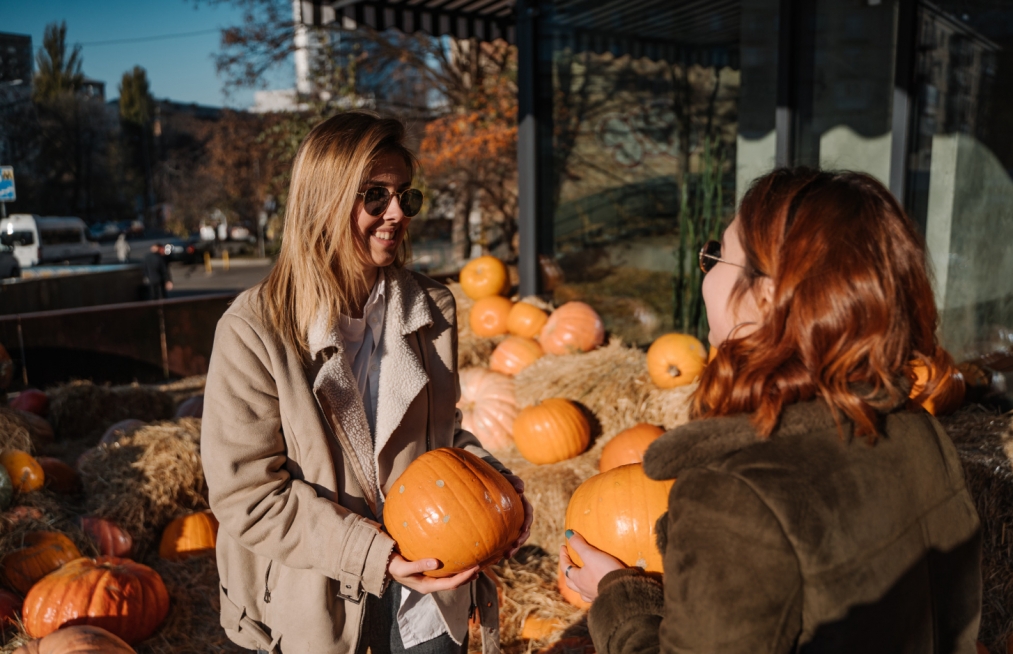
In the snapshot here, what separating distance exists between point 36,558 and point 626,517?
9.64 feet

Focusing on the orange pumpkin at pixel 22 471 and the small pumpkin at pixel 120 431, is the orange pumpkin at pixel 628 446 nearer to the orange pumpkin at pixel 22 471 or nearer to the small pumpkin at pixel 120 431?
the small pumpkin at pixel 120 431

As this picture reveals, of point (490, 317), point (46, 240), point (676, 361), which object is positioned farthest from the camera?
point (46, 240)

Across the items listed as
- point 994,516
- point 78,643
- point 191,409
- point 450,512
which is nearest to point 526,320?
point 191,409

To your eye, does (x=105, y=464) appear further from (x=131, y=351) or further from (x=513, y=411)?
(x=131, y=351)

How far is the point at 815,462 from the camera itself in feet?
3.51

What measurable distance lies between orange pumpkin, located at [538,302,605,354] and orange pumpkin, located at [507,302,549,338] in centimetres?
40

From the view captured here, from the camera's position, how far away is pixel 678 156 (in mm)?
6617

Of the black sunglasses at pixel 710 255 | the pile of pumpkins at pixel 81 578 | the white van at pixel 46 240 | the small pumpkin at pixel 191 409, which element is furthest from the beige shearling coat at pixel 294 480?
the white van at pixel 46 240

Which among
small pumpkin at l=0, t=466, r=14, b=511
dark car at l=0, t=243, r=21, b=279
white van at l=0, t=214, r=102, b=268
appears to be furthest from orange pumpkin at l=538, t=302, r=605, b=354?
white van at l=0, t=214, r=102, b=268

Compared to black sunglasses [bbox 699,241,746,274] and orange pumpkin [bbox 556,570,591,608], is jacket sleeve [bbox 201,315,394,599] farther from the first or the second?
orange pumpkin [bbox 556,570,591,608]

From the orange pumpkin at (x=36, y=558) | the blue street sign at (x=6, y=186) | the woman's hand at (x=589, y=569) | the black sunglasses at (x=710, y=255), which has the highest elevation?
the blue street sign at (x=6, y=186)

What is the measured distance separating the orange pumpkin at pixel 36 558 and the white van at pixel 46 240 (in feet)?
73.6

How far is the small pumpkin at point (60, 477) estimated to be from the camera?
4.26m

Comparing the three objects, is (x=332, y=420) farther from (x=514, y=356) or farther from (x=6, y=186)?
(x=6, y=186)
